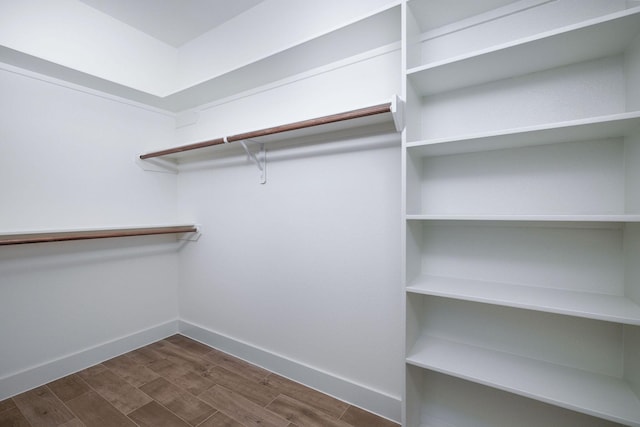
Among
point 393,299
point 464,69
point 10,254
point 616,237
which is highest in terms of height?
point 464,69

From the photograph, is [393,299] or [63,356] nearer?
[393,299]

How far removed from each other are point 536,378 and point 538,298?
0.32 metres

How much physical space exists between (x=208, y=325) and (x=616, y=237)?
2.67m

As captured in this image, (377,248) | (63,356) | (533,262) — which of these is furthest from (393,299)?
(63,356)

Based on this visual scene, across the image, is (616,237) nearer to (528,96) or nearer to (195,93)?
(528,96)

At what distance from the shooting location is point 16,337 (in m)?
1.77

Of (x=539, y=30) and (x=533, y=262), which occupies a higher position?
(x=539, y=30)

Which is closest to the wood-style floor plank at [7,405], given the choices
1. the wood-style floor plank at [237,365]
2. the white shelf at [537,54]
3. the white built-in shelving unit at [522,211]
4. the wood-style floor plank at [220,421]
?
the wood-style floor plank at [237,365]

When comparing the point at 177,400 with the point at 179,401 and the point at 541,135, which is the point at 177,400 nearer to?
the point at 179,401

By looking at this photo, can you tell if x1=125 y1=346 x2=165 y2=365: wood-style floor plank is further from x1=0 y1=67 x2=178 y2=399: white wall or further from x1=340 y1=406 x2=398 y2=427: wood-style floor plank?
x1=340 y1=406 x2=398 y2=427: wood-style floor plank

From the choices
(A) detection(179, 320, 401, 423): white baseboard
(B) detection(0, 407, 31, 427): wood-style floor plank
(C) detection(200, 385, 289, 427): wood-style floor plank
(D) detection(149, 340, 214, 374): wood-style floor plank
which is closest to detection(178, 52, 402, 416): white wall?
(A) detection(179, 320, 401, 423): white baseboard

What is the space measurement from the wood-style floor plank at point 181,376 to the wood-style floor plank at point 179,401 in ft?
0.12

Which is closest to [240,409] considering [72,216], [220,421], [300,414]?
[220,421]

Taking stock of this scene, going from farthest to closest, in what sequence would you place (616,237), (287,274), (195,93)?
(195,93) → (287,274) → (616,237)
